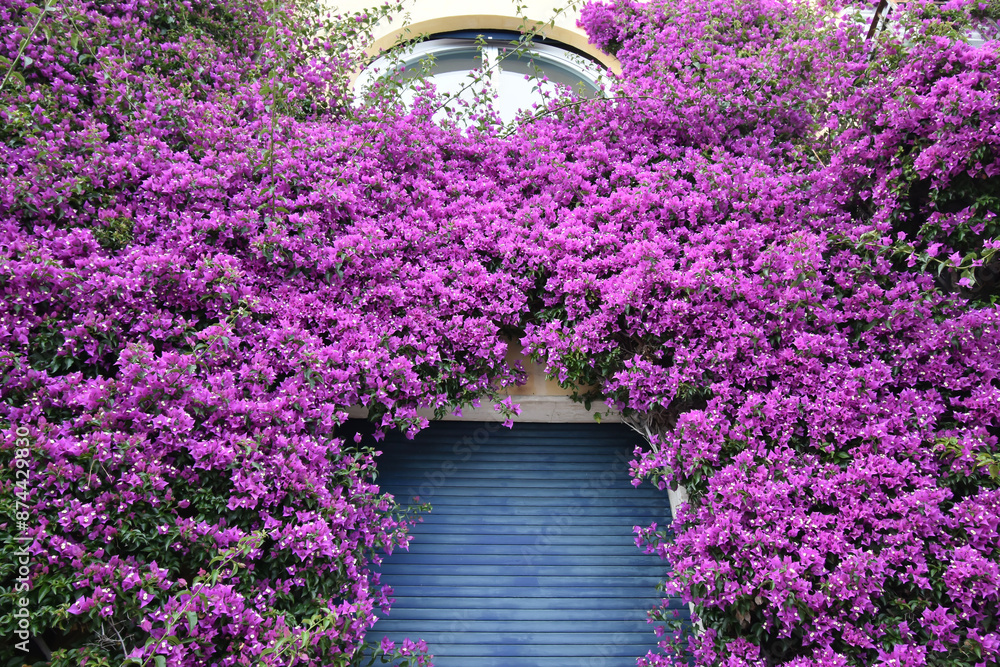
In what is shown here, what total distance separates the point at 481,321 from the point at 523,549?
1.53 m

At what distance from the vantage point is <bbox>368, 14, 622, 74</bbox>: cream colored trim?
7.29 meters

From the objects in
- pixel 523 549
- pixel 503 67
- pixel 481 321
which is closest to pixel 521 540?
pixel 523 549

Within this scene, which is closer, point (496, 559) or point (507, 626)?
point (507, 626)

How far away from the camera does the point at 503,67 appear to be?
723cm

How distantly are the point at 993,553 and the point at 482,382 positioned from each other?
2.79 m

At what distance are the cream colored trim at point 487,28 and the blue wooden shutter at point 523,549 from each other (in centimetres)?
502

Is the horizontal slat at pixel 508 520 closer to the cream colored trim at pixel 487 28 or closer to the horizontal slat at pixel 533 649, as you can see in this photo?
the horizontal slat at pixel 533 649

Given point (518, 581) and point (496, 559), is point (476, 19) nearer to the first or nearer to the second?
point (496, 559)

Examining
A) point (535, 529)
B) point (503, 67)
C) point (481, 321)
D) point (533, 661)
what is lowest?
point (533, 661)

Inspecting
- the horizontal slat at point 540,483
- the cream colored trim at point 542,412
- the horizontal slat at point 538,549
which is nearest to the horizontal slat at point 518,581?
the horizontal slat at point 538,549

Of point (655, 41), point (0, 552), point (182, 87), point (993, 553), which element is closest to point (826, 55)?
point (655, 41)

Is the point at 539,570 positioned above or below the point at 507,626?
above

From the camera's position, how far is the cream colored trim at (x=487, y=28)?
23.9 feet

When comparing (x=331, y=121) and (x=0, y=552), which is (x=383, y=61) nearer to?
(x=331, y=121)
